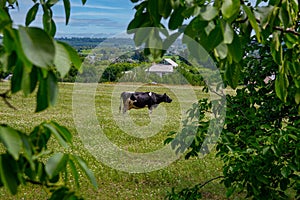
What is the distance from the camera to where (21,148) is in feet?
1.91

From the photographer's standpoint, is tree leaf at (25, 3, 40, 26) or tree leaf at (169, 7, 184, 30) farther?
tree leaf at (25, 3, 40, 26)

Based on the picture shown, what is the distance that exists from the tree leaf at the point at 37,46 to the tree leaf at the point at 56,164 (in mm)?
229

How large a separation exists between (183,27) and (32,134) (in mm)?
302

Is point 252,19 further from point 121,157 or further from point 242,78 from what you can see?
point 121,157

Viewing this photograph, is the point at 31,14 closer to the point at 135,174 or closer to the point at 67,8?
the point at 67,8

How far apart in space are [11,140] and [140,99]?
7981 millimetres

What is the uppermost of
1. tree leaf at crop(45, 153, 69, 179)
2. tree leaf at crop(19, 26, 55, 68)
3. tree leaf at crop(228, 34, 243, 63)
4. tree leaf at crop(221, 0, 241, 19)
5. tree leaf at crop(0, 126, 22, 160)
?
tree leaf at crop(19, 26, 55, 68)

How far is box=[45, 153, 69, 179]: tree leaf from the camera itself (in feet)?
2.22

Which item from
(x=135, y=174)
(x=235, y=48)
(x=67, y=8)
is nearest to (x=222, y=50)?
(x=235, y=48)

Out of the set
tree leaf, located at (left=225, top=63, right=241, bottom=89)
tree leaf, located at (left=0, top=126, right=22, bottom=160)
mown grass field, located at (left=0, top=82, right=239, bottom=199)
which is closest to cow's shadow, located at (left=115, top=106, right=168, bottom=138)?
mown grass field, located at (left=0, top=82, right=239, bottom=199)

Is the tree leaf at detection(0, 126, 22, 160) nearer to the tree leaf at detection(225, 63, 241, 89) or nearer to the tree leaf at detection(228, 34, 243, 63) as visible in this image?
the tree leaf at detection(228, 34, 243, 63)

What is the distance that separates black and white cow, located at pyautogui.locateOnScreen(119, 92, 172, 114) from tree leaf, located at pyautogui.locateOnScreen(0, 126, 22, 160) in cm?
779

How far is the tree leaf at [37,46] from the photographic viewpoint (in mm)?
471

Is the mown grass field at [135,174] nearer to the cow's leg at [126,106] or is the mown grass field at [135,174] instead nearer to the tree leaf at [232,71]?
the cow's leg at [126,106]
